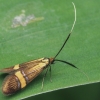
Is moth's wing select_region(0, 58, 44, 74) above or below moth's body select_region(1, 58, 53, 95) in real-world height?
above

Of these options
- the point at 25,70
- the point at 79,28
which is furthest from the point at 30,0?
the point at 25,70

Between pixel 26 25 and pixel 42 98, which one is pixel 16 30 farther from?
pixel 42 98

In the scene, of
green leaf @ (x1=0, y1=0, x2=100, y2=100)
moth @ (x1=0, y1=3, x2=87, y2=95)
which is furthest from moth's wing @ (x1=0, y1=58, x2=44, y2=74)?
green leaf @ (x1=0, y1=0, x2=100, y2=100)

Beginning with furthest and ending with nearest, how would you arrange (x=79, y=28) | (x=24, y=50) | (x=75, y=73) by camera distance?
1. (x=79, y=28)
2. (x=24, y=50)
3. (x=75, y=73)

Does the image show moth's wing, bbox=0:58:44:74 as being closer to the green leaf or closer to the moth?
the moth

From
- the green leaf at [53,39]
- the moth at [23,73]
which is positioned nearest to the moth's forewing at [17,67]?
the moth at [23,73]

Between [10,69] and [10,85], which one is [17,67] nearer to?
[10,69]
